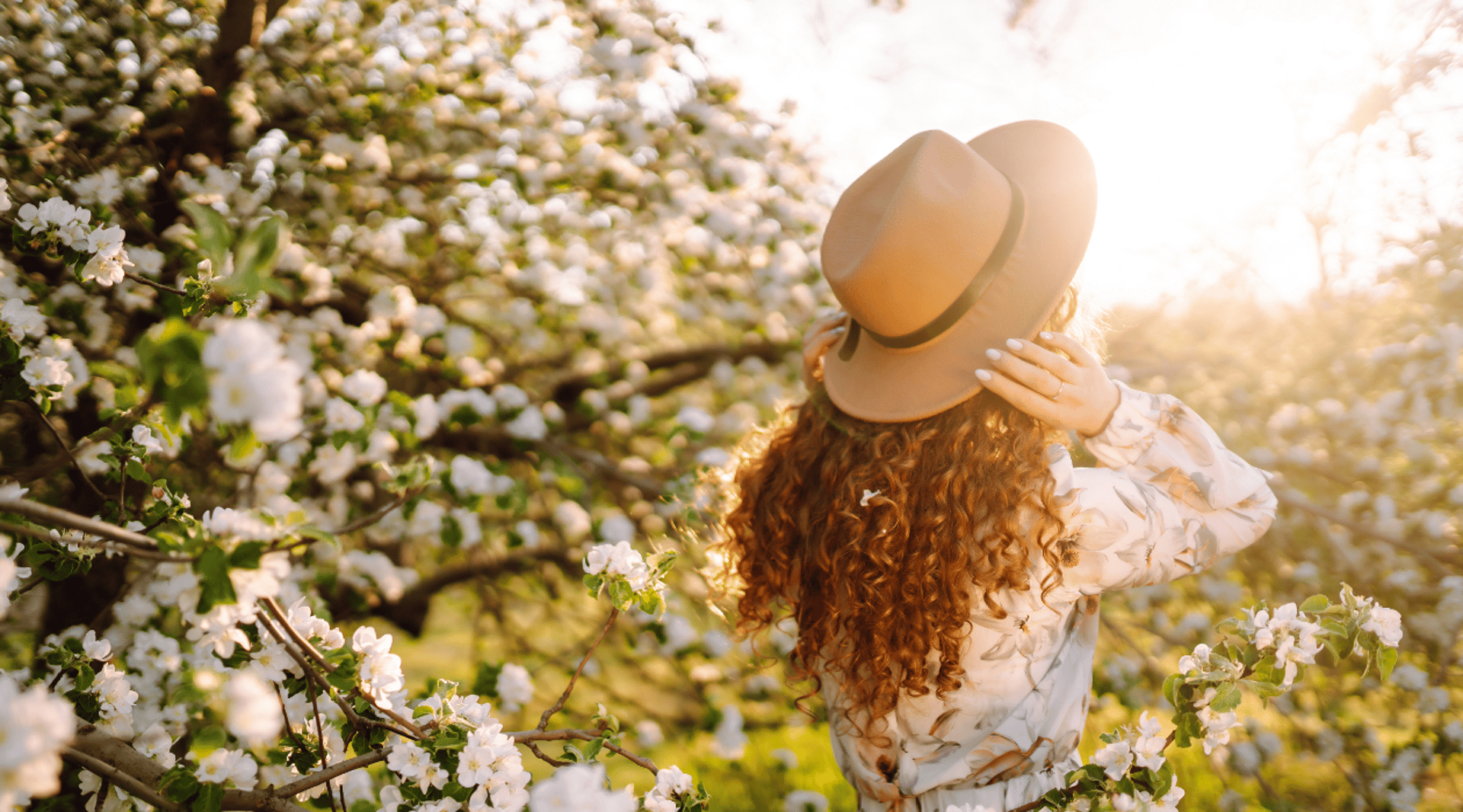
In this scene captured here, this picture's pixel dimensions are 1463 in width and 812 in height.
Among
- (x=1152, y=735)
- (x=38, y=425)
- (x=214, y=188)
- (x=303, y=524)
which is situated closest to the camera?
(x=303, y=524)

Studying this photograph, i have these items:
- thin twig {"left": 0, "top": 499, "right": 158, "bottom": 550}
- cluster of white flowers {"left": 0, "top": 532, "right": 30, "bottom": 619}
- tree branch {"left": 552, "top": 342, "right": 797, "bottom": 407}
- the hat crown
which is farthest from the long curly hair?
tree branch {"left": 552, "top": 342, "right": 797, "bottom": 407}

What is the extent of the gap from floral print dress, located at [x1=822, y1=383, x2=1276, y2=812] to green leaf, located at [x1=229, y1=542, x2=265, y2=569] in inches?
41.0

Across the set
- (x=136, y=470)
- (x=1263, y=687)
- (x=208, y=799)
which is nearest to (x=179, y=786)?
(x=208, y=799)

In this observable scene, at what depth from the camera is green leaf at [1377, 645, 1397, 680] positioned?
1.02 m

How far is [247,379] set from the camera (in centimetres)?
55

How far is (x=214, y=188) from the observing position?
257cm

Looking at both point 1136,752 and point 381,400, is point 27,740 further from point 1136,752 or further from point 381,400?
point 381,400

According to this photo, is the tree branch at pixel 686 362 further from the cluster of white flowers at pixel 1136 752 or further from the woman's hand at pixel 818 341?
the cluster of white flowers at pixel 1136 752

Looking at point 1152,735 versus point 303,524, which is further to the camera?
point 1152,735

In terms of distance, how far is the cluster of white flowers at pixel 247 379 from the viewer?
54 cm

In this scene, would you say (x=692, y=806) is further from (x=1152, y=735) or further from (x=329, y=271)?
(x=329, y=271)

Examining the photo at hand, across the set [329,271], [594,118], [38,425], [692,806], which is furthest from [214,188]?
[692,806]

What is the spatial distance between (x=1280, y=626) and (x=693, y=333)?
137 inches

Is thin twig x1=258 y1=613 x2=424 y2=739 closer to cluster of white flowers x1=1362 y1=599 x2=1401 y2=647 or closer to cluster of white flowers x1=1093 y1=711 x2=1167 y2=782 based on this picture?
cluster of white flowers x1=1093 y1=711 x2=1167 y2=782
